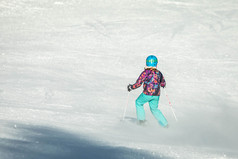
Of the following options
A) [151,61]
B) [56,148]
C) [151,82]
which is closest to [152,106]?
[151,82]

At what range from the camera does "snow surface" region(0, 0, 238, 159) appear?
5.21 meters

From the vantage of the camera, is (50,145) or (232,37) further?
(232,37)

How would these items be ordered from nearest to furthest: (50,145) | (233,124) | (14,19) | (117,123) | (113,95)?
(50,145) < (117,123) < (233,124) < (113,95) < (14,19)

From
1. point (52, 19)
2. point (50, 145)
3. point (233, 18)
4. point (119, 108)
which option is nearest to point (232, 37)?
point (233, 18)

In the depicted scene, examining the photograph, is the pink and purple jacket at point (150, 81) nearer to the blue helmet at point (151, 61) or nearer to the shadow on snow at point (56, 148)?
the blue helmet at point (151, 61)

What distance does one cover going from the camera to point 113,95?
947 centimetres

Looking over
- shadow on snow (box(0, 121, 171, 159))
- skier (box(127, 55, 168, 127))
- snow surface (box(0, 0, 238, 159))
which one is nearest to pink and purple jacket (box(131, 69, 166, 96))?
skier (box(127, 55, 168, 127))

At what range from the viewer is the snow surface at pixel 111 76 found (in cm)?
521

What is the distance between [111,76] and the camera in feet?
38.1

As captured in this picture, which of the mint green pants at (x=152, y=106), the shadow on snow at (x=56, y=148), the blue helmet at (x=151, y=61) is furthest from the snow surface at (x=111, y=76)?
the blue helmet at (x=151, y=61)

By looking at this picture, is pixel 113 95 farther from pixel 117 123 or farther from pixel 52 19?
pixel 52 19

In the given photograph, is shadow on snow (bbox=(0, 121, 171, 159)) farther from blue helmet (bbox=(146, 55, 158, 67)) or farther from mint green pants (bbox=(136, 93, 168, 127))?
blue helmet (bbox=(146, 55, 158, 67))

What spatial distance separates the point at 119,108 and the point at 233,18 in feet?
51.0

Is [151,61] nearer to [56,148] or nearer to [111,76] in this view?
[56,148]
